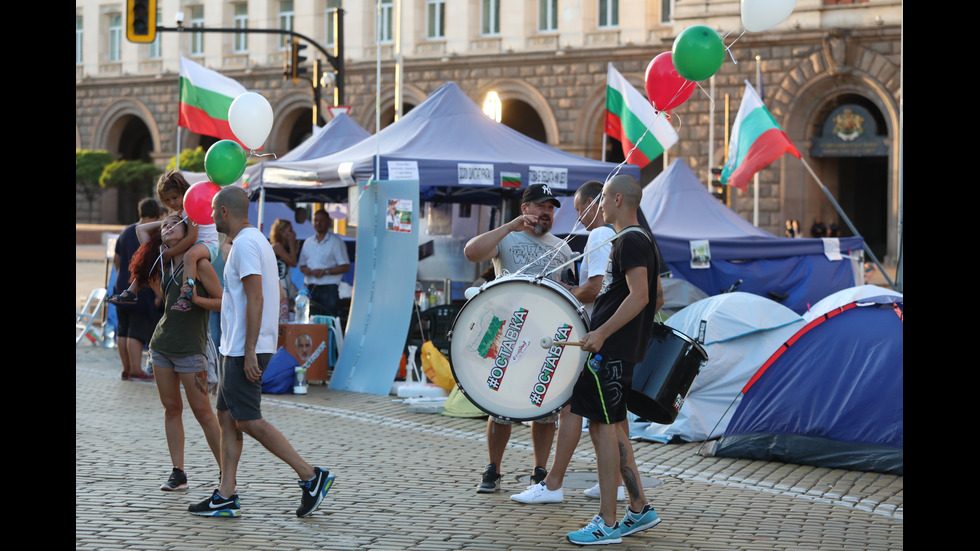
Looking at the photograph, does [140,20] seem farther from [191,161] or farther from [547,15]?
[191,161]

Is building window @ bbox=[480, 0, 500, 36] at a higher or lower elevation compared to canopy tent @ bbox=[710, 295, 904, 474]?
higher

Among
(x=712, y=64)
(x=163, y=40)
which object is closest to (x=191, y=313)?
(x=712, y=64)

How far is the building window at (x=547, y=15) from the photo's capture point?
110ft

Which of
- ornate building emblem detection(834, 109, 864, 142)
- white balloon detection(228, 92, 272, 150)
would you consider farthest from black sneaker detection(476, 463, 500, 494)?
ornate building emblem detection(834, 109, 864, 142)

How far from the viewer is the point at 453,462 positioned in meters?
8.02

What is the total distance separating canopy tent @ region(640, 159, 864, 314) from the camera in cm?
1502

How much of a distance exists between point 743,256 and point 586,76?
18.1 metres

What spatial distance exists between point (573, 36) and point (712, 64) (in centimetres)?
2664

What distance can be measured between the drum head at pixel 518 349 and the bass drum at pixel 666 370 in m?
0.36

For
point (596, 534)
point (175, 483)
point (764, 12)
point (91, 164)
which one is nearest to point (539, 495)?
point (596, 534)

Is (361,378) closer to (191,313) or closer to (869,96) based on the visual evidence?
(191,313)

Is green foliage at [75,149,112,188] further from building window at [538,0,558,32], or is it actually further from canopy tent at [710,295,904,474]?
canopy tent at [710,295,904,474]

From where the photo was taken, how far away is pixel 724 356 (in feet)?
30.7

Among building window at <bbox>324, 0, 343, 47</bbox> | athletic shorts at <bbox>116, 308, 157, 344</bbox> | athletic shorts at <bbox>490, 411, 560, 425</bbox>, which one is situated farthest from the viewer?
building window at <bbox>324, 0, 343, 47</bbox>
